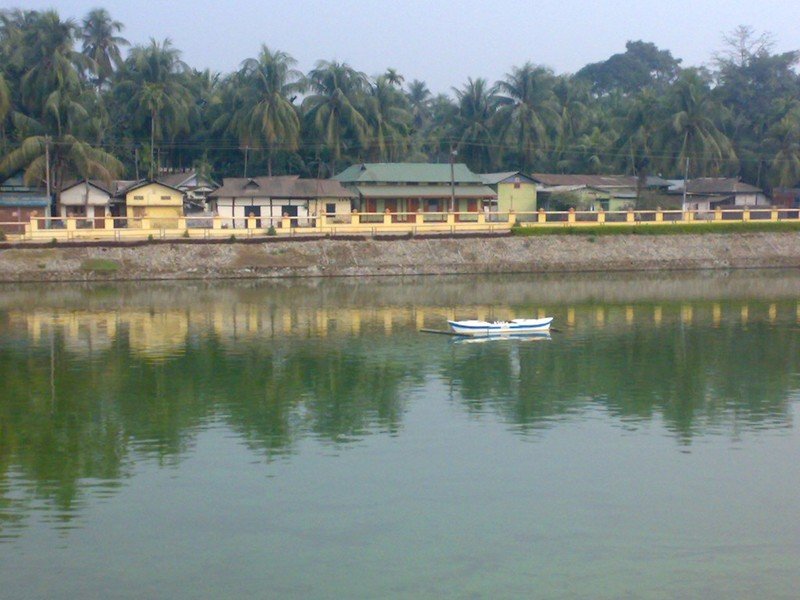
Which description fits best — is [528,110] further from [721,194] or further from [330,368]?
[330,368]

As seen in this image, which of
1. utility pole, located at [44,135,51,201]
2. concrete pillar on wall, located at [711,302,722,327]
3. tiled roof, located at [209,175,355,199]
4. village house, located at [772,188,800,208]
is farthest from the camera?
village house, located at [772,188,800,208]

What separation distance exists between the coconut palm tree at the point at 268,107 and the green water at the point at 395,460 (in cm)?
3819

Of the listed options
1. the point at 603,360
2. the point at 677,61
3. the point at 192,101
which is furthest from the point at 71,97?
the point at 677,61

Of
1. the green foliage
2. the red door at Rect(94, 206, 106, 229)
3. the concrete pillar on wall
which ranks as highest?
the red door at Rect(94, 206, 106, 229)

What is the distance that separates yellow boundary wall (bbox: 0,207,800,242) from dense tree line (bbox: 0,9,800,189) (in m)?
10.3

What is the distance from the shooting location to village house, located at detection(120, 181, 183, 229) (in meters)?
64.2

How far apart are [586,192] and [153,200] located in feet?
100

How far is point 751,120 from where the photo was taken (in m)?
88.5

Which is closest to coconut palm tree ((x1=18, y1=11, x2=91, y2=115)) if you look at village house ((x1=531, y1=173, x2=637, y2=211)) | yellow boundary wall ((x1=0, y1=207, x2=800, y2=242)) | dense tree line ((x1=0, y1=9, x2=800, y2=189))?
dense tree line ((x1=0, y1=9, x2=800, y2=189))

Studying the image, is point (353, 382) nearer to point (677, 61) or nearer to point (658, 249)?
point (658, 249)

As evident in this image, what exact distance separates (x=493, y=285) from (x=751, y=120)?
4614 centimetres

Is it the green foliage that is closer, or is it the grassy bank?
the green foliage

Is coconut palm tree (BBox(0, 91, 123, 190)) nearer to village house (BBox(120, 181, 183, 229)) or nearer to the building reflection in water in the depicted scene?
village house (BBox(120, 181, 183, 229))

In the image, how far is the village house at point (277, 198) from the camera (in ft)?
219
